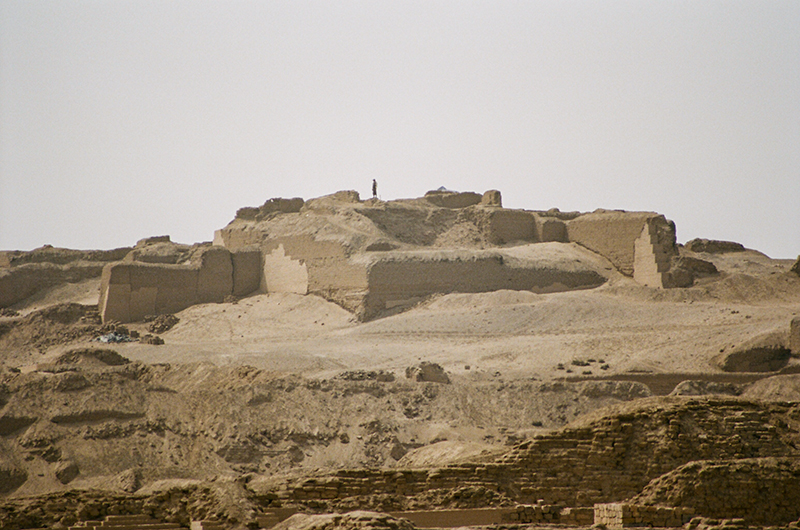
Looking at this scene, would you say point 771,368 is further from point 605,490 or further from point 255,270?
point 255,270

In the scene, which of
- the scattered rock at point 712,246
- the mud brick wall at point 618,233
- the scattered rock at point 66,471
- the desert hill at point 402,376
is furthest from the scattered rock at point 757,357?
the scattered rock at point 712,246

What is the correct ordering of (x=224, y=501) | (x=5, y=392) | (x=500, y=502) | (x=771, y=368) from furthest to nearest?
(x=771, y=368), (x=5, y=392), (x=500, y=502), (x=224, y=501)

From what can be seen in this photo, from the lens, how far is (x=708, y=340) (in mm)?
22453

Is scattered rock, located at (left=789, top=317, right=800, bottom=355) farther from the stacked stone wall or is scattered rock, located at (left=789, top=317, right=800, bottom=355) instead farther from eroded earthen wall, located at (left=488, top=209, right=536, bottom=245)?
eroded earthen wall, located at (left=488, top=209, right=536, bottom=245)

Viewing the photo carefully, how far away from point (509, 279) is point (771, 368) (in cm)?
1083

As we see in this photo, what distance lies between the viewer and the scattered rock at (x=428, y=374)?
19.5 m

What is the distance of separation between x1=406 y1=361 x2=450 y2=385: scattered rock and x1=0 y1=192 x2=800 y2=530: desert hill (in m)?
0.05

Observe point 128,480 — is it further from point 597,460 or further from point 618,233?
point 618,233

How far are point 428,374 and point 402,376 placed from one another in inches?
36.6

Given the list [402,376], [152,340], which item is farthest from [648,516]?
[152,340]

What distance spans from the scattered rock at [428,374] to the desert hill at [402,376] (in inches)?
2.0

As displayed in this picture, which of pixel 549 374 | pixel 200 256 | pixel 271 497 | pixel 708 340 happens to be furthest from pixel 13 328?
pixel 271 497

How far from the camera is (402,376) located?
66.6ft

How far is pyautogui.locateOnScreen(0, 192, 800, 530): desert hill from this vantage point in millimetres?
9930
